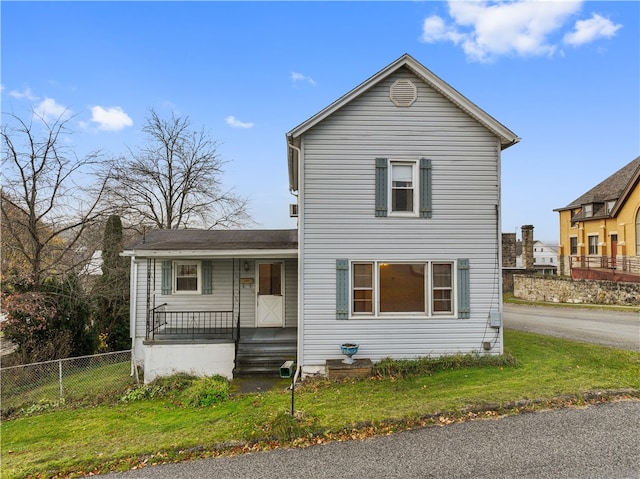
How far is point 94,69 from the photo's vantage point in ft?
44.4

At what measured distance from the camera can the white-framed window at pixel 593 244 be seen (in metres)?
25.7

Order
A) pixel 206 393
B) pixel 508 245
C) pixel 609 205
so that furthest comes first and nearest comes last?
pixel 508 245
pixel 609 205
pixel 206 393

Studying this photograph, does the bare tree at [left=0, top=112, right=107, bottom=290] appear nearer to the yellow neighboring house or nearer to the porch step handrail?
the porch step handrail

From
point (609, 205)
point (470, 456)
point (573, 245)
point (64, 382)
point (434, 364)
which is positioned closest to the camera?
point (470, 456)

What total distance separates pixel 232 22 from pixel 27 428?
14.5 m

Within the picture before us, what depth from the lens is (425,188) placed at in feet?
27.6

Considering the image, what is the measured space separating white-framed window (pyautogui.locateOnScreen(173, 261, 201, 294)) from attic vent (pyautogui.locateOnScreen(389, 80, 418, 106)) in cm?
768

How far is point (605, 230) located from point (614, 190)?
3.26 metres

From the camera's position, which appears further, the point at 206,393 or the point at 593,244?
the point at 593,244

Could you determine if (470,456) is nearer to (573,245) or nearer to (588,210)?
(588,210)

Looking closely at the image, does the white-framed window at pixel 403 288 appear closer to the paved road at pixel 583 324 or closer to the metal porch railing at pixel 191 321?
the metal porch railing at pixel 191 321

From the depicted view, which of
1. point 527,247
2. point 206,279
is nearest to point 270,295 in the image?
point 206,279

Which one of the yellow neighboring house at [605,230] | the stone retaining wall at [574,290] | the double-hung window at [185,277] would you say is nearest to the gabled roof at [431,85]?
the double-hung window at [185,277]

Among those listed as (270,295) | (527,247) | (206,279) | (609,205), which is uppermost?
(609,205)
